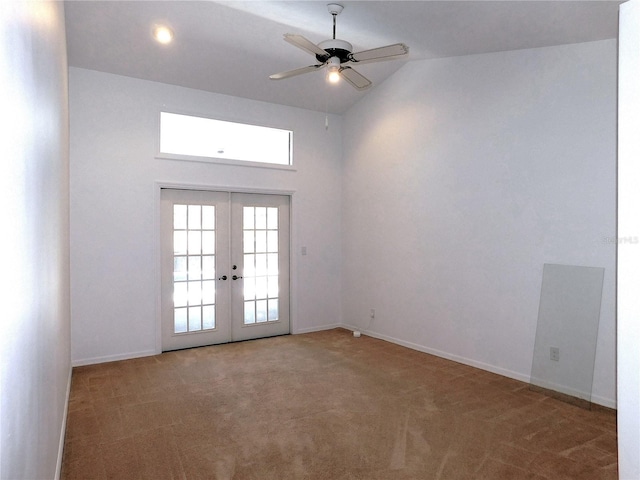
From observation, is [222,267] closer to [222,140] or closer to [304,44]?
[222,140]

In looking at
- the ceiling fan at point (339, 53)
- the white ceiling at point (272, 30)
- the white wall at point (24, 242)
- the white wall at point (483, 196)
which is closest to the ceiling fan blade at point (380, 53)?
the ceiling fan at point (339, 53)

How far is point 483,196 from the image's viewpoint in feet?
14.6

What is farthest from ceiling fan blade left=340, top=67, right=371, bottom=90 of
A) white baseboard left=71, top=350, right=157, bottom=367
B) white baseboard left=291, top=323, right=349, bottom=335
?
white baseboard left=71, top=350, right=157, bottom=367

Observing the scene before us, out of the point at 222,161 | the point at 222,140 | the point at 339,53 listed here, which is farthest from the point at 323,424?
the point at 222,140

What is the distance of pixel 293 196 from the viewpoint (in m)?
6.08

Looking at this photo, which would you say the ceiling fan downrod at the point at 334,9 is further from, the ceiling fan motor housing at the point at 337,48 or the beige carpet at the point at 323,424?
the beige carpet at the point at 323,424

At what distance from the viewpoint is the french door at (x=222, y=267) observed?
5203 millimetres

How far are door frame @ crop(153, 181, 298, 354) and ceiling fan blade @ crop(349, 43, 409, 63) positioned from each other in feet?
8.97

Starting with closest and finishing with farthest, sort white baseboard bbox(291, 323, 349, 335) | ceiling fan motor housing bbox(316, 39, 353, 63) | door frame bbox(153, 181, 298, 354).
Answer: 1. ceiling fan motor housing bbox(316, 39, 353, 63)
2. door frame bbox(153, 181, 298, 354)
3. white baseboard bbox(291, 323, 349, 335)

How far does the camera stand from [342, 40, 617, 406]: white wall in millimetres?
3602

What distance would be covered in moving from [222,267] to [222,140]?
177cm

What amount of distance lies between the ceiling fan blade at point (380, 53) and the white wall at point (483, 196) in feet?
5.56

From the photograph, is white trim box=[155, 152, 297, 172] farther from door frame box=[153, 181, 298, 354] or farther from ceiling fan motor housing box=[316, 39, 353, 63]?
ceiling fan motor housing box=[316, 39, 353, 63]

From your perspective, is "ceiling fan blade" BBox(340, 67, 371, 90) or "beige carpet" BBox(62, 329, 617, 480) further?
"ceiling fan blade" BBox(340, 67, 371, 90)
